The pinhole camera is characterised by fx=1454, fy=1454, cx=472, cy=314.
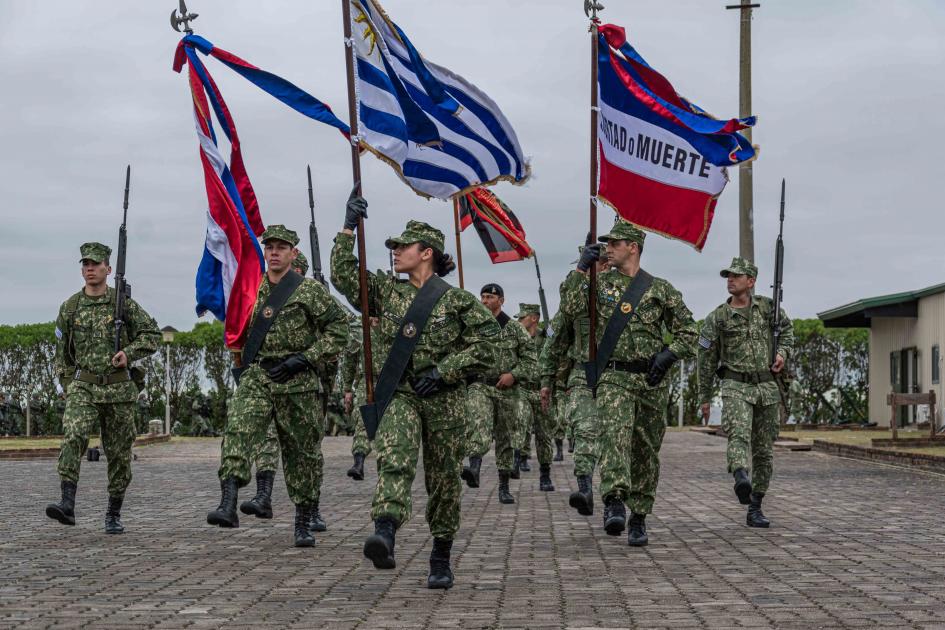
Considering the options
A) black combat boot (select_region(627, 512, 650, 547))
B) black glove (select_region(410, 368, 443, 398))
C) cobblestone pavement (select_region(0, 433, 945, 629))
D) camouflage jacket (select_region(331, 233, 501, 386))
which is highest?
camouflage jacket (select_region(331, 233, 501, 386))

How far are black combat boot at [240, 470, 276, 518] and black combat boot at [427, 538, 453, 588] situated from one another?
2.44m

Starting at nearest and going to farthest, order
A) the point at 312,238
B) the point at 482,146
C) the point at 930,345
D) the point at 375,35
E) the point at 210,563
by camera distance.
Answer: the point at 210,563, the point at 375,35, the point at 482,146, the point at 312,238, the point at 930,345

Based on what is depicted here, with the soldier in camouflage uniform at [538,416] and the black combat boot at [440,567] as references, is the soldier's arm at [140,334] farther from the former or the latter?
the soldier in camouflage uniform at [538,416]

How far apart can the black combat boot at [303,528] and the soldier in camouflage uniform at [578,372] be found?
1971 millimetres

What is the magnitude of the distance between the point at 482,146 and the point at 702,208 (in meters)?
2.00

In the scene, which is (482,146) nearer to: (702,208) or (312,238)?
(702,208)

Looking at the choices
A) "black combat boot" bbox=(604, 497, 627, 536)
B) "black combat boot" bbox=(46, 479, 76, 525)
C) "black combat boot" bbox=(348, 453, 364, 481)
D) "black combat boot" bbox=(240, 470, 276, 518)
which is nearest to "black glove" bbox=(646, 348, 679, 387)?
"black combat boot" bbox=(604, 497, 627, 536)

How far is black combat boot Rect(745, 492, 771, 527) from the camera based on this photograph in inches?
441

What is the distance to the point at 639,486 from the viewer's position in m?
10.1

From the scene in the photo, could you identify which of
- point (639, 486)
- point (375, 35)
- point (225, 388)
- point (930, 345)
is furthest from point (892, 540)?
point (225, 388)

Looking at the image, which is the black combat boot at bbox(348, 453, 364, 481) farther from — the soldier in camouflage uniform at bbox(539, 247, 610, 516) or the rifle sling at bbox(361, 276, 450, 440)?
the rifle sling at bbox(361, 276, 450, 440)

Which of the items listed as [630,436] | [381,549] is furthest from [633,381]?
[381,549]

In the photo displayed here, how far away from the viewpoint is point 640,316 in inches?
400

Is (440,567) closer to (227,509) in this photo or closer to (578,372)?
(227,509)
